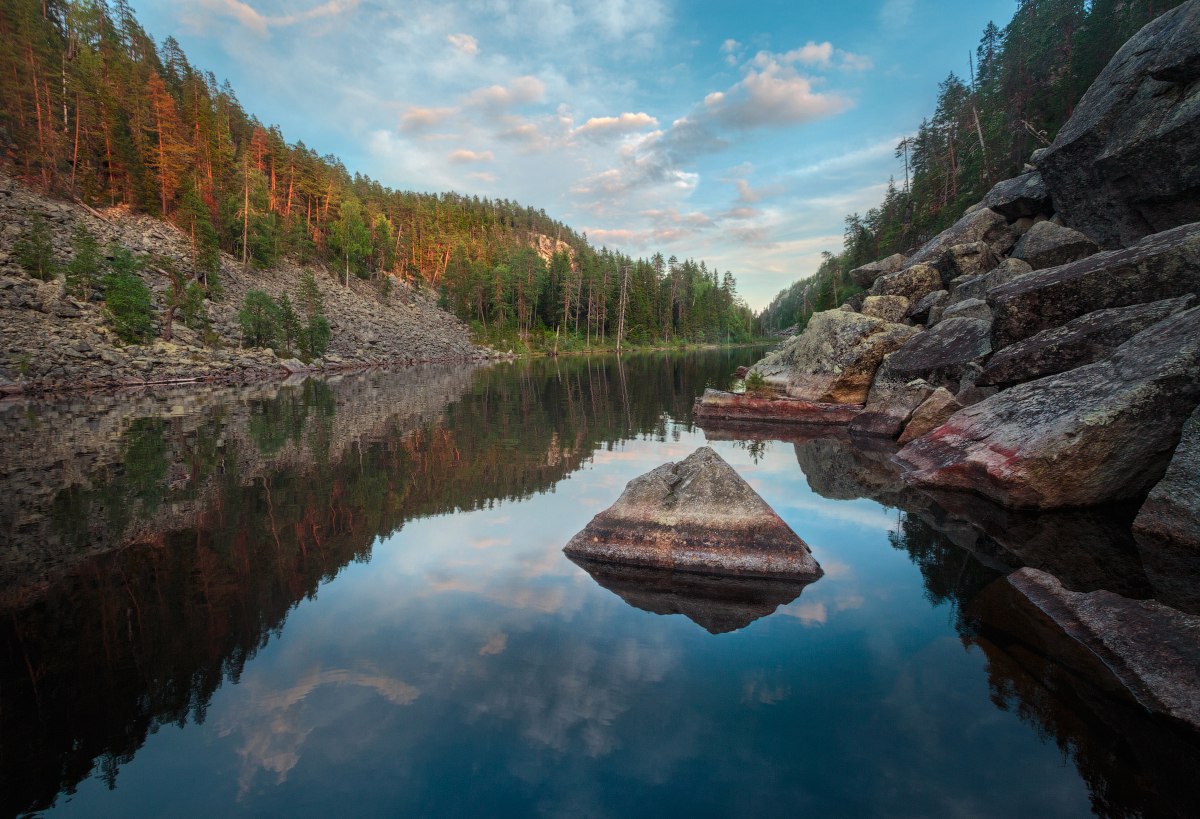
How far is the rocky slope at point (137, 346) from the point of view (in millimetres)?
30562

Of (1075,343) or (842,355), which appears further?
(842,355)

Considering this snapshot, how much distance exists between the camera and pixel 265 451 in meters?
15.2

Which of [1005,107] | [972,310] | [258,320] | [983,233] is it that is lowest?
[972,310]

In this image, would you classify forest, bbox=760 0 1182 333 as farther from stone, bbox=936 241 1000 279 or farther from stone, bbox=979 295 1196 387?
stone, bbox=979 295 1196 387

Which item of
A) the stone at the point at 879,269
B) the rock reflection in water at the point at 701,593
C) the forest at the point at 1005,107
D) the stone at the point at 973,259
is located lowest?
the rock reflection in water at the point at 701,593

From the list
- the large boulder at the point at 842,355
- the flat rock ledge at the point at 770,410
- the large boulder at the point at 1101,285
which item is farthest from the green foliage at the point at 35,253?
the large boulder at the point at 1101,285

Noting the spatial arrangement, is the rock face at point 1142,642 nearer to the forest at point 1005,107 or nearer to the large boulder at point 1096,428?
the large boulder at point 1096,428

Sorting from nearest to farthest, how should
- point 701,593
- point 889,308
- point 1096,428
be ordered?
point 701,593 → point 1096,428 → point 889,308

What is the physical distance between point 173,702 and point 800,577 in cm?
731

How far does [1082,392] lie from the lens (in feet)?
32.2

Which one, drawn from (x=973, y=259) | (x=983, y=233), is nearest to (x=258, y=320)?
(x=973, y=259)

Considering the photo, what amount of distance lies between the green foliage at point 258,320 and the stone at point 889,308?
167 feet

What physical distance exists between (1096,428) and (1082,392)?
120 cm

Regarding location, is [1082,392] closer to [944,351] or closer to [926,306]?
[944,351]
